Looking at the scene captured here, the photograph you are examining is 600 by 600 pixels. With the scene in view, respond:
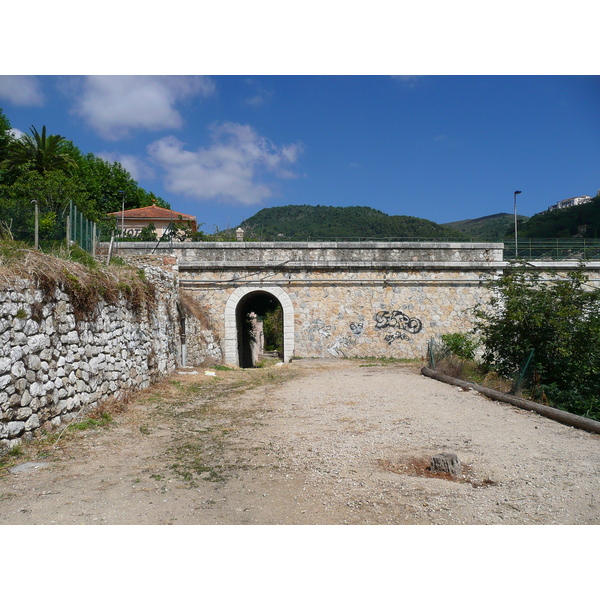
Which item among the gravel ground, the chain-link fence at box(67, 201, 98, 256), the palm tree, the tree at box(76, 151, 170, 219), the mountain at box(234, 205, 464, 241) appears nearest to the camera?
the gravel ground

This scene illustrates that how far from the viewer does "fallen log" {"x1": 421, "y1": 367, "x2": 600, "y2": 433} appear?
Answer: 6306 millimetres

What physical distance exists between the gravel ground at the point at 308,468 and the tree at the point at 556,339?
2.25m

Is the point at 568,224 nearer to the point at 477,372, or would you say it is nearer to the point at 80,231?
the point at 477,372

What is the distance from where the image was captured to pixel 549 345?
979 centimetres

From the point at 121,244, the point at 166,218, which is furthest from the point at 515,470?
the point at 166,218

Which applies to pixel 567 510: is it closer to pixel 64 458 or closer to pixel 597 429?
pixel 597 429

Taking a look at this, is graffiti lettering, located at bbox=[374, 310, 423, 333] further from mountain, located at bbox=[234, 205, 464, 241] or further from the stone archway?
mountain, located at bbox=[234, 205, 464, 241]

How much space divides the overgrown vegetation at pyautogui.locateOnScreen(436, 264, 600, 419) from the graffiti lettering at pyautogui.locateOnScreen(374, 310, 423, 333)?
4.46m

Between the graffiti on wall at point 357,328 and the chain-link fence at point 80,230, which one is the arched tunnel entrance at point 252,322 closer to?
the graffiti on wall at point 357,328

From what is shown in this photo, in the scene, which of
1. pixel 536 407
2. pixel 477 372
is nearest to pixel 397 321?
pixel 477 372

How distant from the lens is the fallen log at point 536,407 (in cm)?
631

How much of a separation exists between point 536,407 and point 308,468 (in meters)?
4.82

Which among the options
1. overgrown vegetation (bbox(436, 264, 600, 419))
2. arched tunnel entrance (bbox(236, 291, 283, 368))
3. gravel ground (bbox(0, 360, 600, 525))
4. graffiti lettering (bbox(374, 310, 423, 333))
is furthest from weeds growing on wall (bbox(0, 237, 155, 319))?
graffiti lettering (bbox(374, 310, 423, 333))

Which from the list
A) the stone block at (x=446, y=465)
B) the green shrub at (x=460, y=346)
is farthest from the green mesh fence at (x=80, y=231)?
the green shrub at (x=460, y=346)
